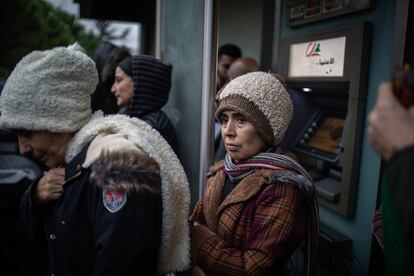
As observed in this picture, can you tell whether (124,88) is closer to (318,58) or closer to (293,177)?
(318,58)

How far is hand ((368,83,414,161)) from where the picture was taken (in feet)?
2.86

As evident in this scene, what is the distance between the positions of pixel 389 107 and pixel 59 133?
110 centimetres

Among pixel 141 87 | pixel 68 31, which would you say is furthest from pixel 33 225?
pixel 68 31

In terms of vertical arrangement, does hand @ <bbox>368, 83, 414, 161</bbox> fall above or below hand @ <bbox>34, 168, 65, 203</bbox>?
above

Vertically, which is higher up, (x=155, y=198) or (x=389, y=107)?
(x=389, y=107)

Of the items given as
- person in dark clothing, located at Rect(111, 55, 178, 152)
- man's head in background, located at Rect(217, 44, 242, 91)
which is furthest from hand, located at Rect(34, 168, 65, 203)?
man's head in background, located at Rect(217, 44, 242, 91)

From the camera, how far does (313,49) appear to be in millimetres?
2832

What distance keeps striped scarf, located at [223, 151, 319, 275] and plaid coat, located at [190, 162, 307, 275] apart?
3 cm

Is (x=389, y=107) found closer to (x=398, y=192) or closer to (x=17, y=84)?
(x=398, y=192)

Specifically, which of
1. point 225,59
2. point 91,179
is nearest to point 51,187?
point 91,179

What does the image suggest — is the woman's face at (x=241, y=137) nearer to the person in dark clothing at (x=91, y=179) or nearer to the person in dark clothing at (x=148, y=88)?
the person in dark clothing at (x=91, y=179)

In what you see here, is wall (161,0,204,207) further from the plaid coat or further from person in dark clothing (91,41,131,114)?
the plaid coat

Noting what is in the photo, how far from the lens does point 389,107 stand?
2.92 feet

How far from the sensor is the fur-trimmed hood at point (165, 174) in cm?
119
